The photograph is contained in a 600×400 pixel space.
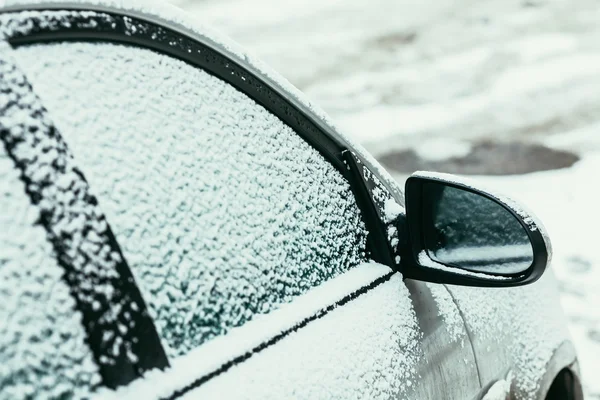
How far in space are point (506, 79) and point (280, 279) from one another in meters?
7.91

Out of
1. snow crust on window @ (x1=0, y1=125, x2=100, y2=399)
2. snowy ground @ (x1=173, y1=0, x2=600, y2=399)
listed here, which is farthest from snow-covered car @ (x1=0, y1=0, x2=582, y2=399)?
snowy ground @ (x1=173, y1=0, x2=600, y2=399)

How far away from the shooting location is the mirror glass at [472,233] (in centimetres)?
161

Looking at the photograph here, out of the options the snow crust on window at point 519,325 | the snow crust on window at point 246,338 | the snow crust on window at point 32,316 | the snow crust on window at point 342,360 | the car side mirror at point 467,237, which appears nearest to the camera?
the snow crust on window at point 32,316

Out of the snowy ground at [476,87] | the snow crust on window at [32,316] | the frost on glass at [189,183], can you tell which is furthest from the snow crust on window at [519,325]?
the snowy ground at [476,87]

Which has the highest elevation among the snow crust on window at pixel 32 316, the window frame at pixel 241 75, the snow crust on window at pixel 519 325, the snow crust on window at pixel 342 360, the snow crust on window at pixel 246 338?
the window frame at pixel 241 75

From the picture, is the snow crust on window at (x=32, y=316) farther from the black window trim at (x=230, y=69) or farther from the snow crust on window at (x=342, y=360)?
the black window trim at (x=230, y=69)

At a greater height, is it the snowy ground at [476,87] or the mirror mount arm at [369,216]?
the snowy ground at [476,87]

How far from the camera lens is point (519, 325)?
78.8 inches

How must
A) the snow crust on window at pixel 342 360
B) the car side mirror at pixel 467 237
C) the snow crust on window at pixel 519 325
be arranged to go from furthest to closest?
1. the snow crust on window at pixel 519 325
2. the car side mirror at pixel 467 237
3. the snow crust on window at pixel 342 360

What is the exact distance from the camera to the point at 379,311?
1.48 m

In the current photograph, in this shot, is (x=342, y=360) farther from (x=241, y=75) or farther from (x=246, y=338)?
(x=241, y=75)

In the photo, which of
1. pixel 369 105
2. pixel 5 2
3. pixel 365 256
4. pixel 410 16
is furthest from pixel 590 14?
pixel 5 2

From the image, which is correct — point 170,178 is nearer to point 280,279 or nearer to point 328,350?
point 280,279

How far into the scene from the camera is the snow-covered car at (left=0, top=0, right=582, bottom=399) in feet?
3.14
